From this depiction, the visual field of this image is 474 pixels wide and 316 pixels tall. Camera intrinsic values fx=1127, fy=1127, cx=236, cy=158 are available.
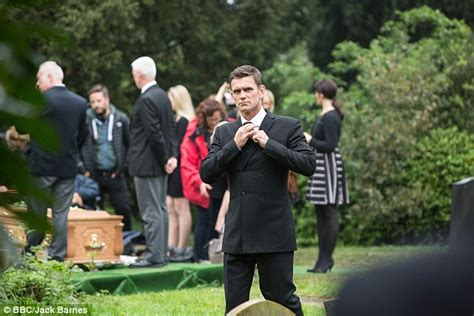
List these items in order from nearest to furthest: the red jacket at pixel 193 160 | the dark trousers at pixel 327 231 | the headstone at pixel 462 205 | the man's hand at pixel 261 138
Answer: the man's hand at pixel 261 138 → the headstone at pixel 462 205 → the dark trousers at pixel 327 231 → the red jacket at pixel 193 160

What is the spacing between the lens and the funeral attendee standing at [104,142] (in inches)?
565

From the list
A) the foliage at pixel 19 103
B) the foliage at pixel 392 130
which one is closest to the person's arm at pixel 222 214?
the foliage at pixel 392 130

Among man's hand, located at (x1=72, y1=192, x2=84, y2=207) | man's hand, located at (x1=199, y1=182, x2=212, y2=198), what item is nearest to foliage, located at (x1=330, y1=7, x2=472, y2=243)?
man's hand, located at (x1=199, y1=182, x2=212, y2=198)

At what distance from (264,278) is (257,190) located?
1.80 ft

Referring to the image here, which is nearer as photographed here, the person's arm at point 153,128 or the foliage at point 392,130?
the person's arm at point 153,128

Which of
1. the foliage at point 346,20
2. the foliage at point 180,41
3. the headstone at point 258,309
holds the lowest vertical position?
the headstone at point 258,309

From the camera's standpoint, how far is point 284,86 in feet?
95.9

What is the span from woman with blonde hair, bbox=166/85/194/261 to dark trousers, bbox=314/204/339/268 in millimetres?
1876

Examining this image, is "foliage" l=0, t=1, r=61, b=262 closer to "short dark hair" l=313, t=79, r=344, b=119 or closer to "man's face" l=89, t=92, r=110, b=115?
"short dark hair" l=313, t=79, r=344, b=119

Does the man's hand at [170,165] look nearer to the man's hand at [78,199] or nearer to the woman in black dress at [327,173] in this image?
the woman in black dress at [327,173]

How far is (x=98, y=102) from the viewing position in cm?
1430

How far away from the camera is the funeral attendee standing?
1434 cm

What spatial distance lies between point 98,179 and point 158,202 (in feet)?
8.10

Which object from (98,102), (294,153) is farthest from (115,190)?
(294,153)
